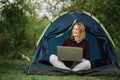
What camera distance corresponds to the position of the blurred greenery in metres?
10.6

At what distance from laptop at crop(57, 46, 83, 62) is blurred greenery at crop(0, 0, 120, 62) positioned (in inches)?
122

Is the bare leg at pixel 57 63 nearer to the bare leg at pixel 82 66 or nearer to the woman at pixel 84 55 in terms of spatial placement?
the woman at pixel 84 55

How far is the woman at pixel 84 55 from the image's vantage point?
25.5 feet

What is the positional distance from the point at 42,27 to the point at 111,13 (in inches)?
108

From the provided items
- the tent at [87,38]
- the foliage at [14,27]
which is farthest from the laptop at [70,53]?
the foliage at [14,27]

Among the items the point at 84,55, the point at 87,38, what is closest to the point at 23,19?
the point at 87,38

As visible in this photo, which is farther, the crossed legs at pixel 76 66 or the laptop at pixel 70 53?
the crossed legs at pixel 76 66

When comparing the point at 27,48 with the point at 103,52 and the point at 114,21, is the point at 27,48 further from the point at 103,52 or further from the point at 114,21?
the point at 103,52

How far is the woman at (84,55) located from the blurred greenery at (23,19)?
9.06 feet

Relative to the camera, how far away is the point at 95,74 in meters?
7.61

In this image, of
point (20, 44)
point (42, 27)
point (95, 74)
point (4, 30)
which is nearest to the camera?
point (95, 74)

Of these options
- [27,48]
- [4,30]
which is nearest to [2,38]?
[4,30]

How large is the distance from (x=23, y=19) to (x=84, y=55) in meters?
3.53

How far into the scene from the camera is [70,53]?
7602 millimetres
